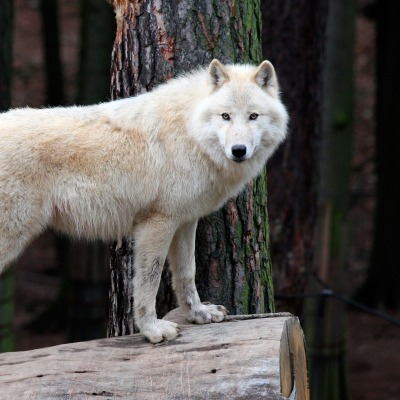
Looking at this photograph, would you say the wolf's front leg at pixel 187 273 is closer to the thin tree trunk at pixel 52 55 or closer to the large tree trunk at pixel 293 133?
the large tree trunk at pixel 293 133

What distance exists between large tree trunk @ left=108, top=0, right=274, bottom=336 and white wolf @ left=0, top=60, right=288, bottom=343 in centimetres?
58

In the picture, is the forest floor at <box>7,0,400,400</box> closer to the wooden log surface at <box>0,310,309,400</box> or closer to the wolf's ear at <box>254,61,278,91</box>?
the wooden log surface at <box>0,310,309,400</box>

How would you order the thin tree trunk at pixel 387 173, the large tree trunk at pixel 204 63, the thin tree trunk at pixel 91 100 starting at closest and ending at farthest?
1. the large tree trunk at pixel 204 63
2. the thin tree trunk at pixel 91 100
3. the thin tree trunk at pixel 387 173

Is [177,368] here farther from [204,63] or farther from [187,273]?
[204,63]

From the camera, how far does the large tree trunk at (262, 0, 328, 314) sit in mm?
9812

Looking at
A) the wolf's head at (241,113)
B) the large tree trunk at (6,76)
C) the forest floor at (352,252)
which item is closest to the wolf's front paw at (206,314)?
the wolf's head at (241,113)

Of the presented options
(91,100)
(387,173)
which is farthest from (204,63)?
(387,173)

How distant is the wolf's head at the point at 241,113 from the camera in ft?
17.0

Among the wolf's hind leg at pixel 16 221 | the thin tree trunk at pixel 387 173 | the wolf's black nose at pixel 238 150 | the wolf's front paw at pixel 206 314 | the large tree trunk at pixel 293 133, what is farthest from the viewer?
the thin tree trunk at pixel 387 173

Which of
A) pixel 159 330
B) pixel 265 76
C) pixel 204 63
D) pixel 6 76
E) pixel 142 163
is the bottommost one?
pixel 159 330

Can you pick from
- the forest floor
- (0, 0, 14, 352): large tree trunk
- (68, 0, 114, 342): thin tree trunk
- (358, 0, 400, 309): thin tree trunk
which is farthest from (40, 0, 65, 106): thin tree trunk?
(0, 0, 14, 352): large tree trunk

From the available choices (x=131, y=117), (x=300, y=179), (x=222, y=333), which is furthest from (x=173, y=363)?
(x=300, y=179)

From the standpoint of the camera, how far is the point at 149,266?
217 inches

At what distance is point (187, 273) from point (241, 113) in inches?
52.6
